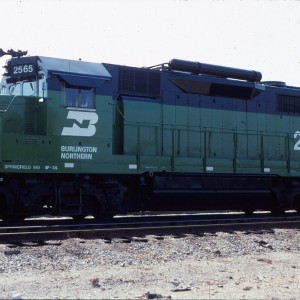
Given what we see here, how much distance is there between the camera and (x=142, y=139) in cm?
1295

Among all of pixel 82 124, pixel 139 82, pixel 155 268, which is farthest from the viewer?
pixel 139 82

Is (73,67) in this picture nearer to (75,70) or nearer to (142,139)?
(75,70)

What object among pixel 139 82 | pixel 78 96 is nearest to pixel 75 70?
pixel 78 96

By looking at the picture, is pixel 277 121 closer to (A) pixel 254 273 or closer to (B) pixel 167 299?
(A) pixel 254 273

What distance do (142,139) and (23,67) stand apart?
336 cm

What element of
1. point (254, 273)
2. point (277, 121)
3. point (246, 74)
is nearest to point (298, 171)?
point (277, 121)

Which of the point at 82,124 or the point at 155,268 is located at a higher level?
the point at 82,124

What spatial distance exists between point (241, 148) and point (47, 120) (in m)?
5.93

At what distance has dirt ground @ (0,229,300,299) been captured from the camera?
18.1ft

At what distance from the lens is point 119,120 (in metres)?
12.7

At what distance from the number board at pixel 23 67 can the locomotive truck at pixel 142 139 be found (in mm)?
25

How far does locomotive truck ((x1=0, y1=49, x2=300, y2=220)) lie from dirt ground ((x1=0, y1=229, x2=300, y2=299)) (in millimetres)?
2951

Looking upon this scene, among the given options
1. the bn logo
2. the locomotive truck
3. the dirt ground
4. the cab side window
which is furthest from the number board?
the dirt ground

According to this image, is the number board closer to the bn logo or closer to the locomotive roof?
the locomotive roof
